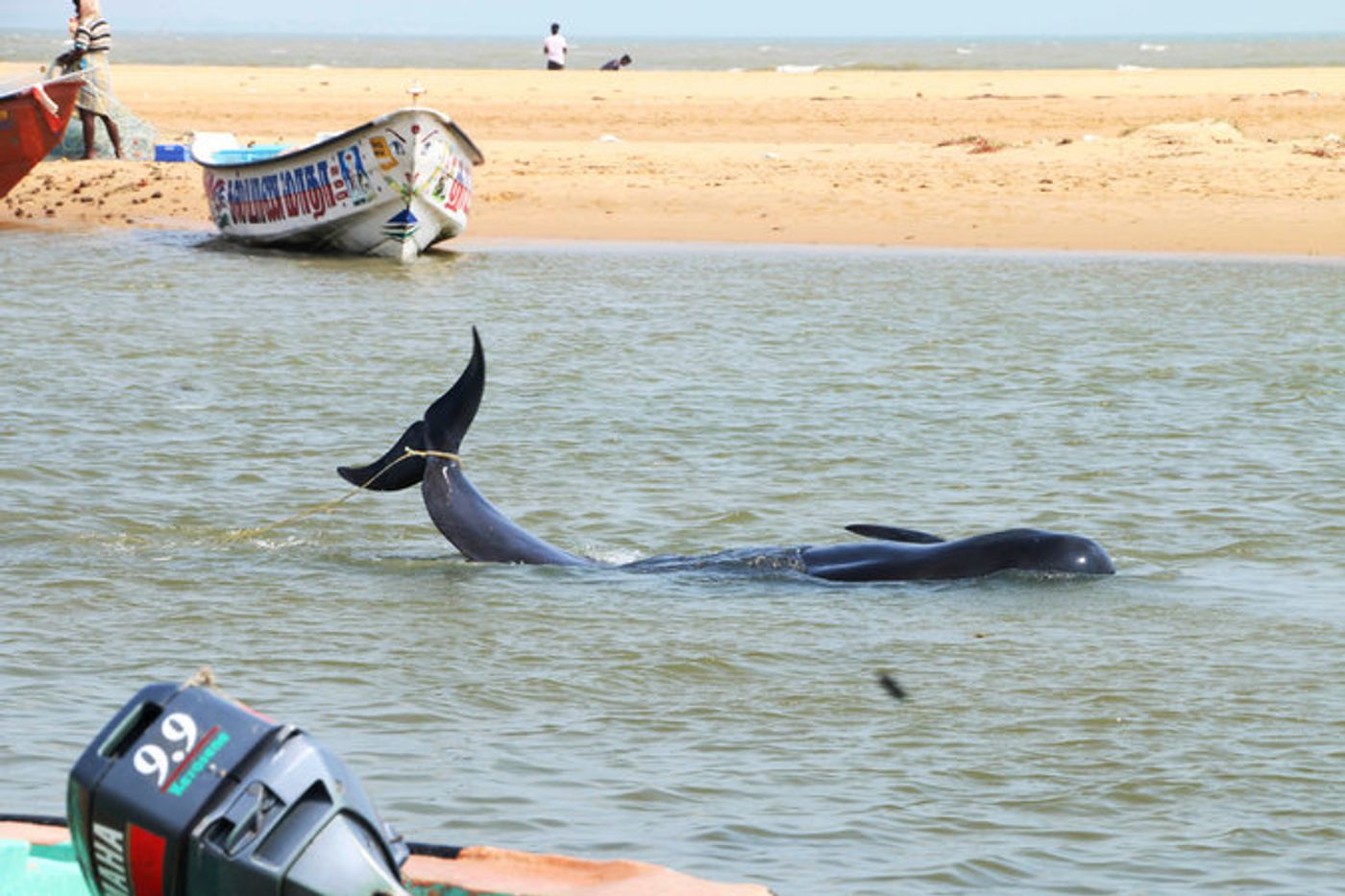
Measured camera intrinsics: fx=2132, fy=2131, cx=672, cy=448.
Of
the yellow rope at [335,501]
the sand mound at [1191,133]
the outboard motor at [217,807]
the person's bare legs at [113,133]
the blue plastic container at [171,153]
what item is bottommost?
the yellow rope at [335,501]

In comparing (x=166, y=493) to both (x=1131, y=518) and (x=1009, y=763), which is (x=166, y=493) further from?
(x=1009, y=763)

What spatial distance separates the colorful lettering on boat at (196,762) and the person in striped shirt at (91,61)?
20003 millimetres

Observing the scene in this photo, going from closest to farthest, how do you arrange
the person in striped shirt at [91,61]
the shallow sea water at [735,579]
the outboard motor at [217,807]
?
the outboard motor at [217,807] < the shallow sea water at [735,579] < the person in striped shirt at [91,61]

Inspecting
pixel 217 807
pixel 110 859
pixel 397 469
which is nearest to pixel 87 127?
pixel 397 469

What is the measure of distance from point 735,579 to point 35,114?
15.1m

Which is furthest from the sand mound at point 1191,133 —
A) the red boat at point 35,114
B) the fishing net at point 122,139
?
the red boat at point 35,114

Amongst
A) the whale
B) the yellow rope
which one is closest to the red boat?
the yellow rope

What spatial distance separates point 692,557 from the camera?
8922 millimetres

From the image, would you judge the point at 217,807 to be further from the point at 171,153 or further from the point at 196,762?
the point at 171,153

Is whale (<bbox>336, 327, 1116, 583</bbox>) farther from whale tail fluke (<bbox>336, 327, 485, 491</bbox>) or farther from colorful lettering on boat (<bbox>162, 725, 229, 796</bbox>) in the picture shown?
colorful lettering on boat (<bbox>162, 725, 229, 796</bbox>)

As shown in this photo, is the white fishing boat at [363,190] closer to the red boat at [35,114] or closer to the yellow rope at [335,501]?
the red boat at [35,114]

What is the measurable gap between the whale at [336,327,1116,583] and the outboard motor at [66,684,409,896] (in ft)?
15.6

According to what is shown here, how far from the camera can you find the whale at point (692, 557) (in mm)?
8656

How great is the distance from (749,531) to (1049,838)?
4.10 m
